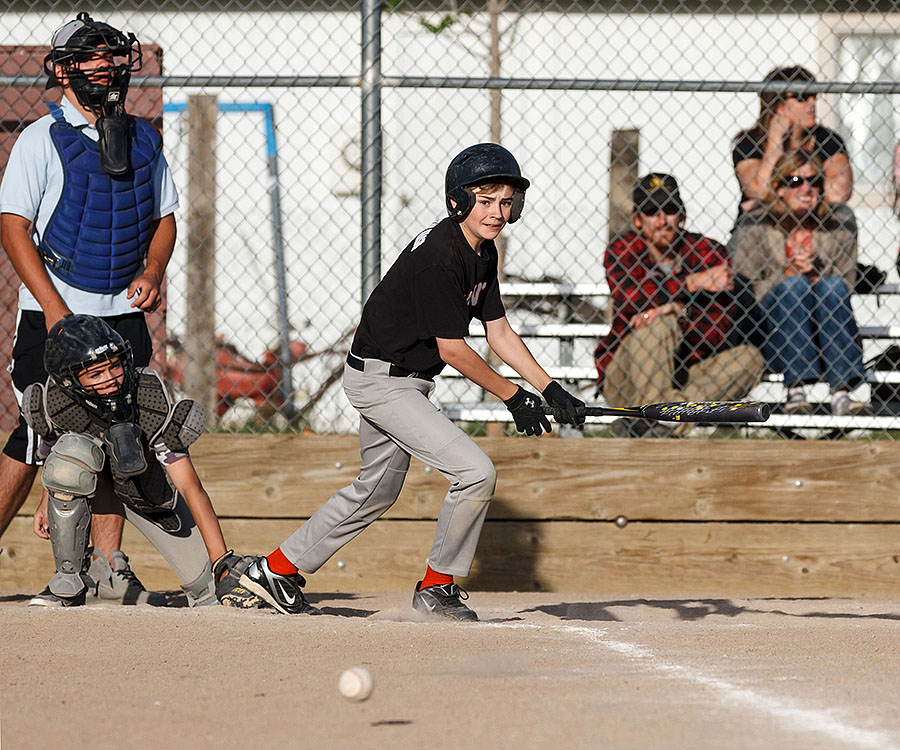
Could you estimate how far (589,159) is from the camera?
948 centimetres

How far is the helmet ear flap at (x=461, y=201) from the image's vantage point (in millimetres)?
4574

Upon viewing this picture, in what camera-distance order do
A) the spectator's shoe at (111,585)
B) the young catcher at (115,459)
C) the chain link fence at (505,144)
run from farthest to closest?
the chain link fence at (505,144) < the spectator's shoe at (111,585) < the young catcher at (115,459)

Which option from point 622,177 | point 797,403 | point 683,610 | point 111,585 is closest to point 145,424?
point 111,585

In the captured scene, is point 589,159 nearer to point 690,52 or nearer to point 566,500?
point 690,52

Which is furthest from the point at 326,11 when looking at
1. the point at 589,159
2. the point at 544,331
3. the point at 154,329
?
the point at 544,331

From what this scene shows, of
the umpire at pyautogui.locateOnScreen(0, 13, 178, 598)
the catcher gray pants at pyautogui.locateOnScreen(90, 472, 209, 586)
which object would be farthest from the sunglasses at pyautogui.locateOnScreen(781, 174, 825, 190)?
the catcher gray pants at pyautogui.locateOnScreen(90, 472, 209, 586)

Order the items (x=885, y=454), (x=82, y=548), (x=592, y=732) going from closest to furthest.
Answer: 1. (x=592, y=732)
2. (x=82, y=548)
3. (x=885, y=454)

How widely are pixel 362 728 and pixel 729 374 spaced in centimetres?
381

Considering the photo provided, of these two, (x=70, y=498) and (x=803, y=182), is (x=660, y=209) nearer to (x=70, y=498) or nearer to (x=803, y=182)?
(x=803, y=182)

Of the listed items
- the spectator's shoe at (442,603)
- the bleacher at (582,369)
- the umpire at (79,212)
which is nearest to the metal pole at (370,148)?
the bleacher at (582,369)

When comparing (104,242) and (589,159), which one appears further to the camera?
(589,159)

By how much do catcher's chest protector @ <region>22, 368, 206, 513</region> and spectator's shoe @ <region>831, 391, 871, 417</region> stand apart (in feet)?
10.2

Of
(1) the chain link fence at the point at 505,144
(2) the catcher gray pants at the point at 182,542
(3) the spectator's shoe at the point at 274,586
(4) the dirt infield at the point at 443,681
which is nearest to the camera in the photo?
(4) the dirt infield at the point at 443,681

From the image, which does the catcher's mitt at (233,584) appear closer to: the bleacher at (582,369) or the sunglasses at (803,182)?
the bleacher at (582,369)
